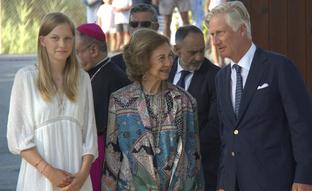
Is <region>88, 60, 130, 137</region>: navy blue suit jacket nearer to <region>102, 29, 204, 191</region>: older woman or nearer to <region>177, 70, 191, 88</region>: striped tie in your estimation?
<region>102, 29, 204, 191</region>: older woman

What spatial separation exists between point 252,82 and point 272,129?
307mm

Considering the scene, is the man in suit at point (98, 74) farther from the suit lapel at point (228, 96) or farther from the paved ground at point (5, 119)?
the paved ground at point (5, 119)

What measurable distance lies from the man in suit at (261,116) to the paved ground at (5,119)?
4525mm

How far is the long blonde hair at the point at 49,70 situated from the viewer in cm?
556

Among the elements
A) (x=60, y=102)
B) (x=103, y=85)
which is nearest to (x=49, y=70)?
(x=60, y=102)

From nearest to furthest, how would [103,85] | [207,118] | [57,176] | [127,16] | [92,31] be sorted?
[57,176], [103,85], [92,31], [207,118], [127,16]

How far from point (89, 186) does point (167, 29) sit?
793 cm

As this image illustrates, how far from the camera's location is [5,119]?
12.7 metres

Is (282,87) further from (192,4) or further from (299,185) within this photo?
(192,4)

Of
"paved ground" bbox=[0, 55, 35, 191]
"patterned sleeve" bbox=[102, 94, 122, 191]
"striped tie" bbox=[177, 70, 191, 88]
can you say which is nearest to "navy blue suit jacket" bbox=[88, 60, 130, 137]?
"patterned sleeve" bbox=[102, 94, 122, 191]

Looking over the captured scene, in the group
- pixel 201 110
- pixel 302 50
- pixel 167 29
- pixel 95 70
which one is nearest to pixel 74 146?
pixel 95 70

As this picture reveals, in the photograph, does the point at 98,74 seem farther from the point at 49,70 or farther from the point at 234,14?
the point at 234,14

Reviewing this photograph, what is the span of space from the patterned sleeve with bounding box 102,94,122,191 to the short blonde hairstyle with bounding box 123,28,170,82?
0.23m

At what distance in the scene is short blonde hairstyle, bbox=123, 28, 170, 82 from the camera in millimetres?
5773
